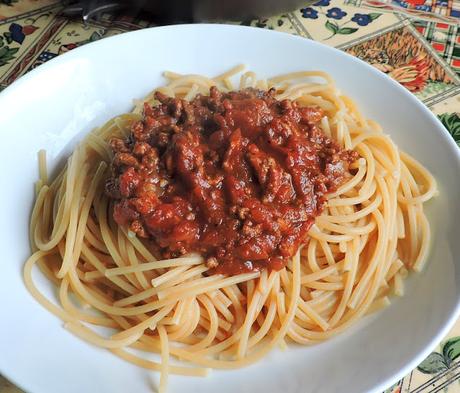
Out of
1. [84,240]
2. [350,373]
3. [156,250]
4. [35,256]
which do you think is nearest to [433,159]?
[350,373]

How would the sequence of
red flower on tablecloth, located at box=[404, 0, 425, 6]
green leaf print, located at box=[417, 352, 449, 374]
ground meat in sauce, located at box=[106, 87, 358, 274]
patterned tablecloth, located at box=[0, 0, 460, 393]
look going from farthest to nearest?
red flower on tablecloth, located at box=[404, 0, 425, 6], patterned tablecloth, located at box=[0, 0, 460, 393], green leaf print, located at box=[417, 352, 449, 374], ground meat in sauce, located at box=[106, 87, 358, 274]

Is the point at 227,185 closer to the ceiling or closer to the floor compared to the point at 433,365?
closer to the ceiling

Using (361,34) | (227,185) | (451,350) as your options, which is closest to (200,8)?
(361,34)

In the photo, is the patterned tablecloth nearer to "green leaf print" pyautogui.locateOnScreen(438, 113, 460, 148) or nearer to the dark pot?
"green leaf print" pyautogui.locateOnScreen(438, 113, 460, 148)

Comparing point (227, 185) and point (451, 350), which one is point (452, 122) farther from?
point (227, 185)

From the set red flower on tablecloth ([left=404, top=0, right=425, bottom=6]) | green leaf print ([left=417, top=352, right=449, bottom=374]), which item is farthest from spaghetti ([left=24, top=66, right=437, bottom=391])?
red flower on tablecloth ([left=404, top=0, right=425, bottom=6])
